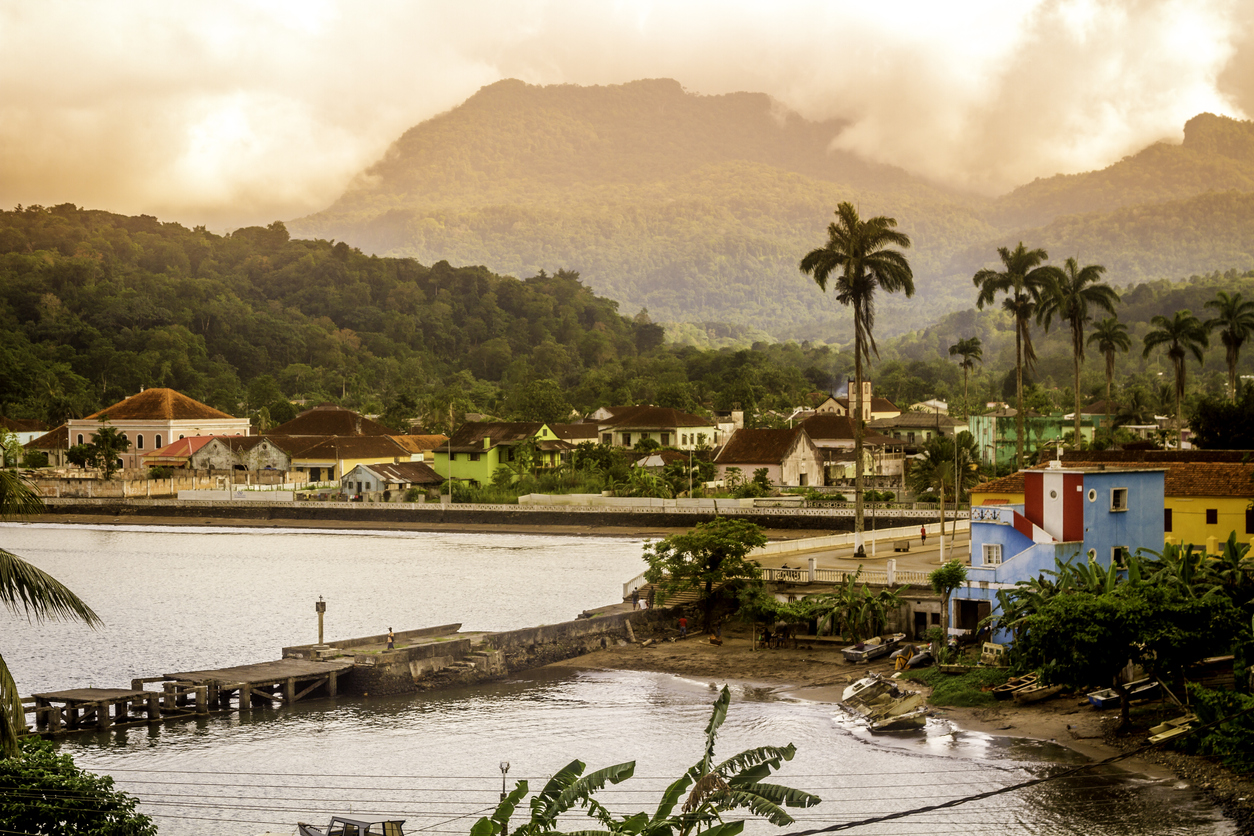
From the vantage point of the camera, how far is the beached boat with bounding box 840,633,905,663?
1459 inches

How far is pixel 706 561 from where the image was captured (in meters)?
42.8

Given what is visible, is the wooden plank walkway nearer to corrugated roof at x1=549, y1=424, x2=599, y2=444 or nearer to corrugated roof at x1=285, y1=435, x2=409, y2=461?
corrugated roof at x1=285, y1=435, x2=409, y2=461

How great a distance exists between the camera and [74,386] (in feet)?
520

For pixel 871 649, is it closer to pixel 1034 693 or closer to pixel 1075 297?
pixel 1034 693

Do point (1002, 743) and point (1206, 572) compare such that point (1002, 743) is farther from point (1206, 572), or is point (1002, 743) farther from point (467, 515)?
point (467, 515)

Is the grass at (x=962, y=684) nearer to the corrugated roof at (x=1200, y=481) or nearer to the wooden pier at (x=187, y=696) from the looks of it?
the corrugated roof at (x=1200, y=481)

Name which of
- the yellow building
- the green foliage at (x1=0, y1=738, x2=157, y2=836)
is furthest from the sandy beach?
the green foliage at (x1=0, y1=738, x2=157, y2=836)

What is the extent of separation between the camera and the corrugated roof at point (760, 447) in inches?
3484

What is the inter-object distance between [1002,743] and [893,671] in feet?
22.7

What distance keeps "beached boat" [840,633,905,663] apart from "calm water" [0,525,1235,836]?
399 cm

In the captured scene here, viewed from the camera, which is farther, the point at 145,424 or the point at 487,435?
the point at 145,424

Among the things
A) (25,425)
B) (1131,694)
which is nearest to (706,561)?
(1131,694)

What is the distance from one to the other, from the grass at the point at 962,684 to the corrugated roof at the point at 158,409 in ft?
328

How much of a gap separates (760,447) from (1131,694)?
5990 cm
